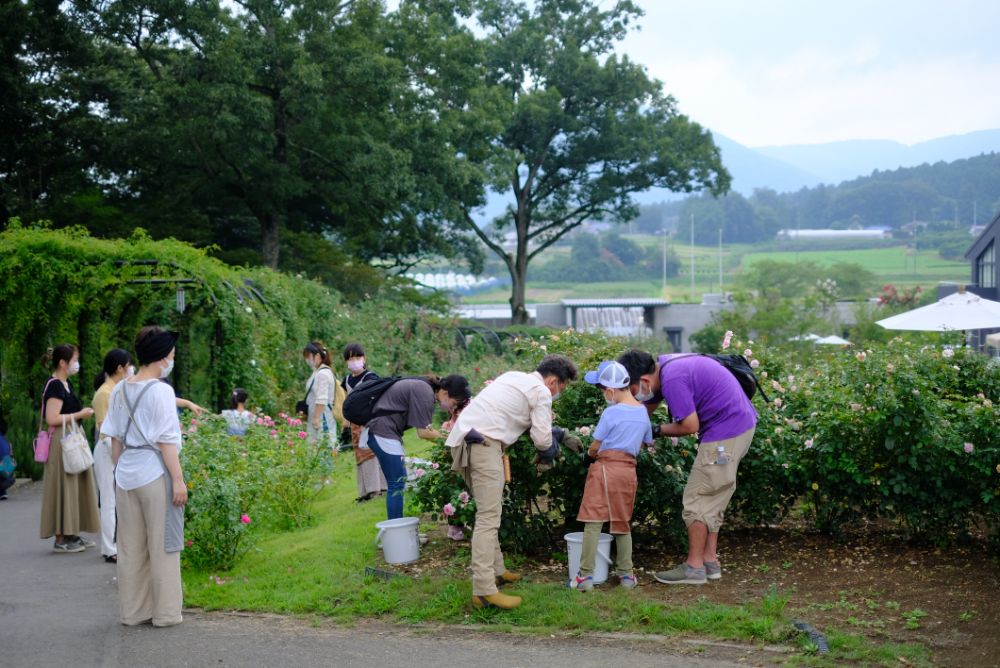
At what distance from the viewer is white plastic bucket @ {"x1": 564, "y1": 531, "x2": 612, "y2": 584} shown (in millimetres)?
6797

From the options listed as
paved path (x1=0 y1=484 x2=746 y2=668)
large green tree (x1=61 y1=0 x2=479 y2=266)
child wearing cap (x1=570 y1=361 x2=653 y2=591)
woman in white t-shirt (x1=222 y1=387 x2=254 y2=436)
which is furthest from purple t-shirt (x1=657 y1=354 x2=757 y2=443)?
large green tree (x1=61 y1=0 x2=479 y2=266)

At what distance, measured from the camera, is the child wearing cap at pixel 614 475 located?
262 inches

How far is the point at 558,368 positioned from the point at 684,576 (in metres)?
1.64

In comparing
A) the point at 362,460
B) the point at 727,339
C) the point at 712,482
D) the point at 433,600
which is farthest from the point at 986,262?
the point at 433,600

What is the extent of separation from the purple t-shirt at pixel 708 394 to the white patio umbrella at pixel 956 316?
29.8ft

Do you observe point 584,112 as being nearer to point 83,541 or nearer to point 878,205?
point 83,541

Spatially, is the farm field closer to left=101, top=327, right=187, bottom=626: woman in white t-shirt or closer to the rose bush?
the rose bush

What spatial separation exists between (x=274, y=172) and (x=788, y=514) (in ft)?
74.9

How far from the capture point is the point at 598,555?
679 cm

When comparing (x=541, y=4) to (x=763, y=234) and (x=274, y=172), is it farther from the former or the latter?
(x=763, y=234)

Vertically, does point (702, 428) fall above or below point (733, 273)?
below

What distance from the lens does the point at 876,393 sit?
281 inches

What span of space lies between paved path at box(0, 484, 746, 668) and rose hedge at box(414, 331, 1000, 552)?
1.53m

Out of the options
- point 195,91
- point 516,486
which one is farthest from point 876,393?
point 195,91
